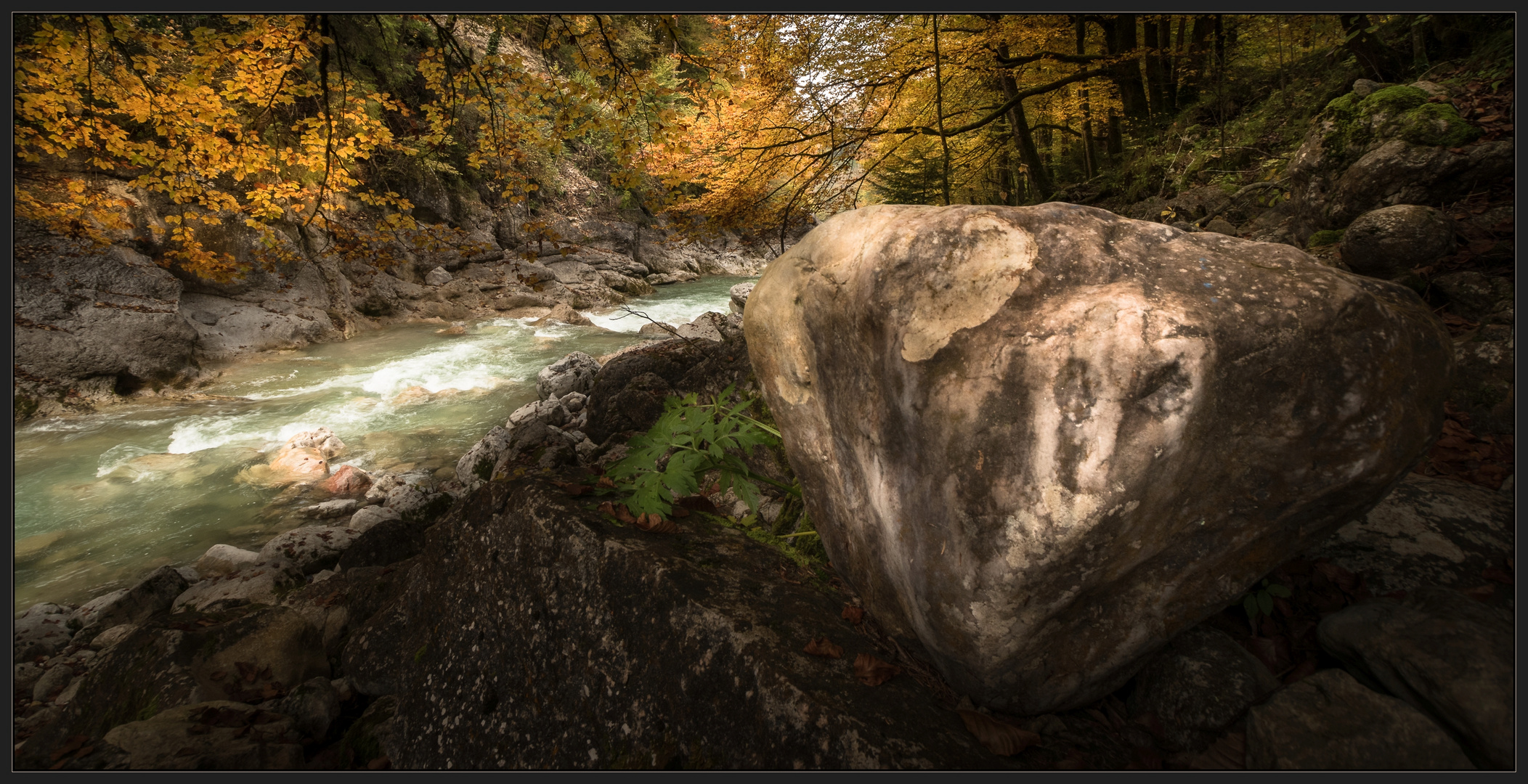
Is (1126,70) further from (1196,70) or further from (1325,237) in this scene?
(1325,237)

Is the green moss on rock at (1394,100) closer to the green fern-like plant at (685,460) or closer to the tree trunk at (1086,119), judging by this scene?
the tree trunk at (1086,119)

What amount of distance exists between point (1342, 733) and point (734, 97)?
6796 mm

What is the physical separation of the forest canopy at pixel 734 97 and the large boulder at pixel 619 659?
3222 mm

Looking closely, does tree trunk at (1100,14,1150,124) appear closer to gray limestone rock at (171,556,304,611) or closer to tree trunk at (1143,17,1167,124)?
tree trunk at (1143,17,1167,124)

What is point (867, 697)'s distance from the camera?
1812 millimetres

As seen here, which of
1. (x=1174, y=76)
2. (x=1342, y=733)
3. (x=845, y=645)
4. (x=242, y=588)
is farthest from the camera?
(x=1174, y=76)

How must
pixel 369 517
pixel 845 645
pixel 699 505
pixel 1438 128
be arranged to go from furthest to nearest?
1. pixel 369 517
2. pixel 1438 128
3. pixel 699 505
4. pixel 845 645

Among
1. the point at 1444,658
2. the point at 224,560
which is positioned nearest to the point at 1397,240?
the point at 1444,658

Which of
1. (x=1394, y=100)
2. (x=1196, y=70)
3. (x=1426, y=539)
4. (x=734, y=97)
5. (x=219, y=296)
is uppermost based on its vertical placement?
(x=734, y=97)

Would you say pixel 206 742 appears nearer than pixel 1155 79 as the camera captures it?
→ Yes

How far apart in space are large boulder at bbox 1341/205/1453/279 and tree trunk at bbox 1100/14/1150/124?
6133mm

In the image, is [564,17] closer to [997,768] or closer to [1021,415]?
A: [1021,415]

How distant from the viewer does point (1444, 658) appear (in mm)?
1509

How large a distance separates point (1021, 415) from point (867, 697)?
1.03 meters
